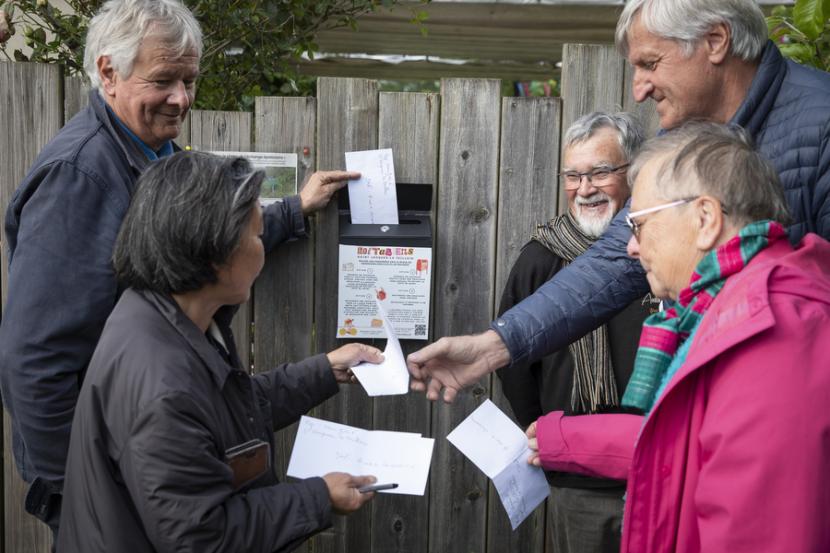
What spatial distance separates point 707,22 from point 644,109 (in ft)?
3.13

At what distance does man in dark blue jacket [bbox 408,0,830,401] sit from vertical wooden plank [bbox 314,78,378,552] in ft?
2.42

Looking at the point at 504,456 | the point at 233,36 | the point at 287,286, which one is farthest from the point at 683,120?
the point at 233,36

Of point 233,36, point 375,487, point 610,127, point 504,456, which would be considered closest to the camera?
point 375,487

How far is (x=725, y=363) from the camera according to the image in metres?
1.70

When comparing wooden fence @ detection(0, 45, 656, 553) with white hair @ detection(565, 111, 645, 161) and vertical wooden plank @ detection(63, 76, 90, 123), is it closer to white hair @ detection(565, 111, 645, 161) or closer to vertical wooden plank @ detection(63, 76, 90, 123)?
vertical wooden plank @ detection(63, 76, 90, 123)

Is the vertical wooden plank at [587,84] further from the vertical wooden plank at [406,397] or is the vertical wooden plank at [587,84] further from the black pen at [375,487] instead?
the black pen at [375,487]

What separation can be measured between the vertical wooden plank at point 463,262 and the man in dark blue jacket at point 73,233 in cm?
124

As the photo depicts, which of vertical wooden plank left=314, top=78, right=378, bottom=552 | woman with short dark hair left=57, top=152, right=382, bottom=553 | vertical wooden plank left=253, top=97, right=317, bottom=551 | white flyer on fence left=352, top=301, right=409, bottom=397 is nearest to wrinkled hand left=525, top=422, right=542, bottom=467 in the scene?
white flyer on fence left=352, top=301, right=409, bottom=397

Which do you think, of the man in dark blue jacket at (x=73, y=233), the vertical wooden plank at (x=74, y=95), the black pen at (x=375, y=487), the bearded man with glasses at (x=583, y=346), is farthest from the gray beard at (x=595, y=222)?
the vertical wooden plank at (x=74, y=95)

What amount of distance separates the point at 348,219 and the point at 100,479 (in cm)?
182

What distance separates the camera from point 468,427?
9.27ft

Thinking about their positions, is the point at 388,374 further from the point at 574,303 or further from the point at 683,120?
the point at 683,120

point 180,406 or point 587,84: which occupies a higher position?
point 587,84

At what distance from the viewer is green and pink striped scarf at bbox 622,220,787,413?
182 cm
